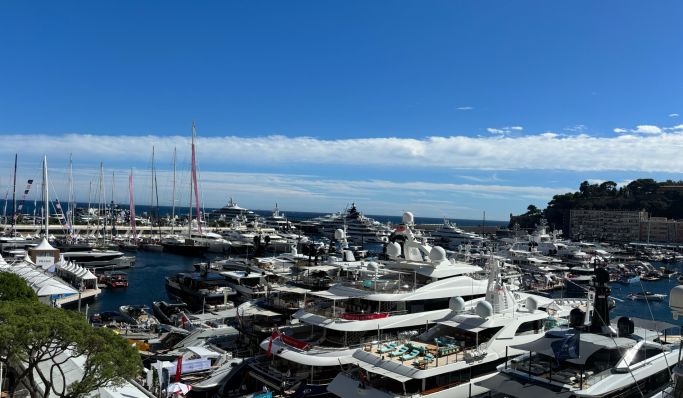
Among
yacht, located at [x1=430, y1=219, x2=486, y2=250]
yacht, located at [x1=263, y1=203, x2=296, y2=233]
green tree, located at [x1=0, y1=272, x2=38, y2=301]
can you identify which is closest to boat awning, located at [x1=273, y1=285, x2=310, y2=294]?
green tree, located at [x1=0, y1=272, x2=38, y2=301]

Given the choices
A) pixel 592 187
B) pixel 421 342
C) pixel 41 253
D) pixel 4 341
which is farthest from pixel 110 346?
pixel 592 187

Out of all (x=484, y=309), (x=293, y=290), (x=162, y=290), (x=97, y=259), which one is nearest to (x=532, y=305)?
(x=484, y=309)

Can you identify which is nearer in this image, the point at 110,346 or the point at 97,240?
the point at 110,346

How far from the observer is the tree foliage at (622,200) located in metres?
155

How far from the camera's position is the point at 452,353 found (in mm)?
20906

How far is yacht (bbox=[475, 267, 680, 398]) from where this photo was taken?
16.4 metres

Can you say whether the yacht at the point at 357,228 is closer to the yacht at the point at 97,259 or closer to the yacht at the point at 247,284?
the yacht at the point at 97,259

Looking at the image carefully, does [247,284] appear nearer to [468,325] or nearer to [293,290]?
[293,290]

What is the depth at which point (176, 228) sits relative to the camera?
125312 mm

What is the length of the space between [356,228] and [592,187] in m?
98.6

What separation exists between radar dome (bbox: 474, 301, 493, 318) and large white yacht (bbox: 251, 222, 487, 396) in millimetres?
2322

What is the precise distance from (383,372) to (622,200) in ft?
558

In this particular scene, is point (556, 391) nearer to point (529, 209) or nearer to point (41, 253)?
point (41, 253)

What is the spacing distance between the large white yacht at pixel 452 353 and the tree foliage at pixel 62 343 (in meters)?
8.63
